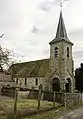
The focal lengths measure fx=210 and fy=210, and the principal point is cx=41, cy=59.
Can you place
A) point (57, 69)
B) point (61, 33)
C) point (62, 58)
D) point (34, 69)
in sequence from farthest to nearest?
point (34, 69) < point (61, 33) < point (57, 69) < point (62, 58)

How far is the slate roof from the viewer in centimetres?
5227

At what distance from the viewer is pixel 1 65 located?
14.4m

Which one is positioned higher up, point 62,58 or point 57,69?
point 62,58

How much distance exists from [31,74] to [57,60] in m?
8.00

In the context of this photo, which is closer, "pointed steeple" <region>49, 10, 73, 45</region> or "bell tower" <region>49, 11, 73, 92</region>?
"bell tower" <region>49, 11, 73, 92</region>

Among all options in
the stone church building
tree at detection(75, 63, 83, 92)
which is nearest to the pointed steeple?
the stone church building

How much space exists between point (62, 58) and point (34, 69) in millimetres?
8923

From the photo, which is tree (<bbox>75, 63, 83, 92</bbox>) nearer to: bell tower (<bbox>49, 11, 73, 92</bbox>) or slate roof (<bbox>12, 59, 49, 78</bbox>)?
bell tower (<bbox>49, 11, 73, 92</bbox>)

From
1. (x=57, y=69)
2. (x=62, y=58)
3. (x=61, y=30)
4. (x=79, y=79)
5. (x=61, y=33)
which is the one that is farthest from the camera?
(x=79, y=79)

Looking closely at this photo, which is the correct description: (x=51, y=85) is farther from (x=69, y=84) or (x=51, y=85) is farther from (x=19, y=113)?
(x=19, y=113)

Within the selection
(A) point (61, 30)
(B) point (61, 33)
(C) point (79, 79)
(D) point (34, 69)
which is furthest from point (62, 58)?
(C) point (79, 79)

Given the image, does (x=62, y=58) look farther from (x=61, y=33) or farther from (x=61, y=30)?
(x=61, y=30)

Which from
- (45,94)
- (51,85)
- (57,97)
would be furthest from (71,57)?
(57,97)

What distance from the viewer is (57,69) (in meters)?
50.0
